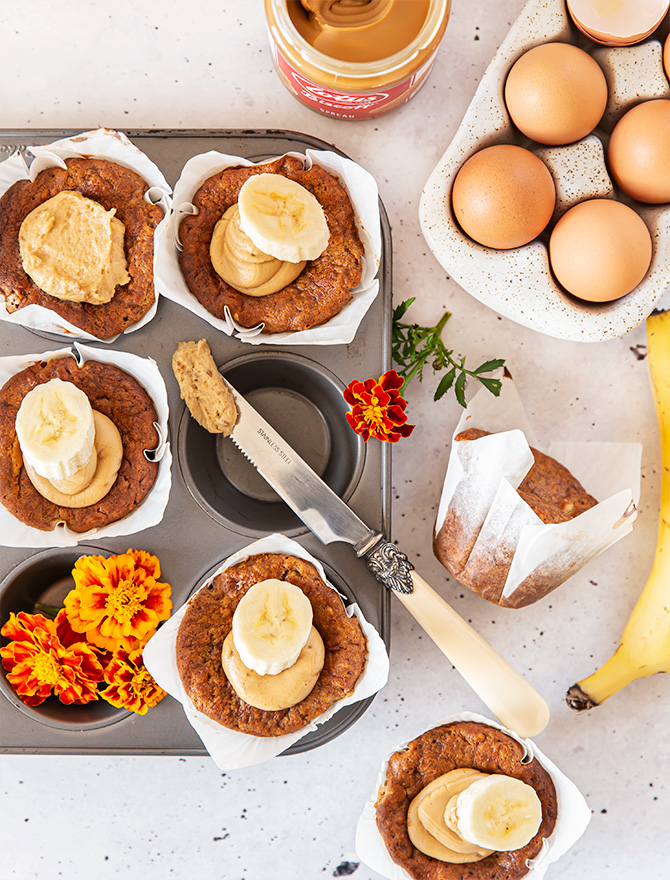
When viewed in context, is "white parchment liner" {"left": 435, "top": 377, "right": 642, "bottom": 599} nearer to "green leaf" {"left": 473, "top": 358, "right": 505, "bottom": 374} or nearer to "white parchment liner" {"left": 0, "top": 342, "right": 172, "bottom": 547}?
"green leaf" {"left": 473, "top": 358, "right": 505, "bottom": 374}

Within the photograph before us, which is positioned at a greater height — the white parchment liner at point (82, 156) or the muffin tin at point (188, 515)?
the white parchment liner at point (82, 156)

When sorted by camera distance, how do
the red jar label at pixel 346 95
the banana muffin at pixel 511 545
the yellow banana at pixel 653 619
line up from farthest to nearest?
the yellow banana at pixel 653 619 < the banana muffin at pixel 511 545 < the red jar label at pixel 346 95

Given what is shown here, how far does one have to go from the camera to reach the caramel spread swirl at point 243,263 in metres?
1.19

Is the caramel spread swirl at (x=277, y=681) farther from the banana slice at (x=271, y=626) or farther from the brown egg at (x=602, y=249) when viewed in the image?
the brown egg at (x=602, y=249)

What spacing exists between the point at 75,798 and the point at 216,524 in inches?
31.5

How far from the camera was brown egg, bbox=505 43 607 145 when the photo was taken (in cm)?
128

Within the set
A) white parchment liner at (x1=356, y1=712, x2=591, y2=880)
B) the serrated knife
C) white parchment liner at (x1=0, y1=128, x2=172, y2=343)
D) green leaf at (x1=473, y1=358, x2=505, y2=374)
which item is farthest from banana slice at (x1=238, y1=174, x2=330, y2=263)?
white parchment liner at (x1=356, y1=712, x2=591, y2=880)

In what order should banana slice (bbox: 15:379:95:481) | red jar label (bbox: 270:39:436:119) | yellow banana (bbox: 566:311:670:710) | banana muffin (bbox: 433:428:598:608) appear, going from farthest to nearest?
yellow banana (bbox: 566:311:670:710), banana muffin (bbox: 433:428:598:608), red jar label (bbox: 270:39:436:119), banana slice (bbox: 15:379:95:481)

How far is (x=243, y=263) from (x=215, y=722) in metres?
0.87

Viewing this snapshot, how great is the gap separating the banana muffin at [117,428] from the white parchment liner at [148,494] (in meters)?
0.01

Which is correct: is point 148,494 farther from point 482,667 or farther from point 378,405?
point 482,667

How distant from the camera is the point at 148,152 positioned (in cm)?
133

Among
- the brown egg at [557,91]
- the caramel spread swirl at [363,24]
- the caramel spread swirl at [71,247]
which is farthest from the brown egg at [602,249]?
the caramel spread swirl at [71,247]

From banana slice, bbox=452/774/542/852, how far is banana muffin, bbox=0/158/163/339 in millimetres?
1130
